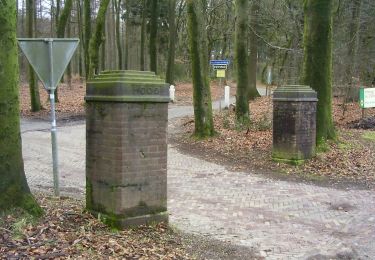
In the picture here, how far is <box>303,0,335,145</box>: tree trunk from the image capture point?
13.2 meters

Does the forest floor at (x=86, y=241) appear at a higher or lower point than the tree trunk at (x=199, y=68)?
lower

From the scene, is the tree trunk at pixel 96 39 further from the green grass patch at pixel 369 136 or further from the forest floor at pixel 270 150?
the green grass patch at pixel 369 136

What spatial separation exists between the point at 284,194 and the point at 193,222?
2810mm

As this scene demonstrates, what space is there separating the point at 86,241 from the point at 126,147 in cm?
132

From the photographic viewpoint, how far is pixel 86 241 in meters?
5.29

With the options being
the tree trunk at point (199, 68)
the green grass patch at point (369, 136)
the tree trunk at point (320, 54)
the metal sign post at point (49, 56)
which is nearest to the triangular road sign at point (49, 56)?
the metal sign post at point (49, 56)

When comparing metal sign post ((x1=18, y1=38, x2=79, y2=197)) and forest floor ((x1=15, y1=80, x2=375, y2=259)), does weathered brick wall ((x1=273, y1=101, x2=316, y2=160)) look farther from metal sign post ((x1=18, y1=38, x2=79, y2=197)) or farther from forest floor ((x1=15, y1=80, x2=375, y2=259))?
metal sign post ((x1=18, y1=38, x2=79, y2=197))

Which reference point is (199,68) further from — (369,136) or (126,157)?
(126,157)

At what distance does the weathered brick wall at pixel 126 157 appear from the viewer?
6078 millimetres

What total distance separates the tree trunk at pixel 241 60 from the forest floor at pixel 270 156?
26.7 inches

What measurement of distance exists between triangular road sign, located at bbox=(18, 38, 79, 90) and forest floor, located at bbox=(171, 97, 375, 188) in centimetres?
606

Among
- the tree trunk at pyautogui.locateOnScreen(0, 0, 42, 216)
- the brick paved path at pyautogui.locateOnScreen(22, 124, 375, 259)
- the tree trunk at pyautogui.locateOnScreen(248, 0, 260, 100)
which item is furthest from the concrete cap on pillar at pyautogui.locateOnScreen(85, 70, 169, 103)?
the tree trunk at pyautogui.locateOnScreen(248, 0, 260, 100)

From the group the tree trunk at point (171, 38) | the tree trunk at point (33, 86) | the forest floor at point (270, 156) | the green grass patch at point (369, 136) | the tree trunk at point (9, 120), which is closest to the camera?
the tree trunk at point (9, 120)

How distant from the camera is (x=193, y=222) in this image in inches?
302
